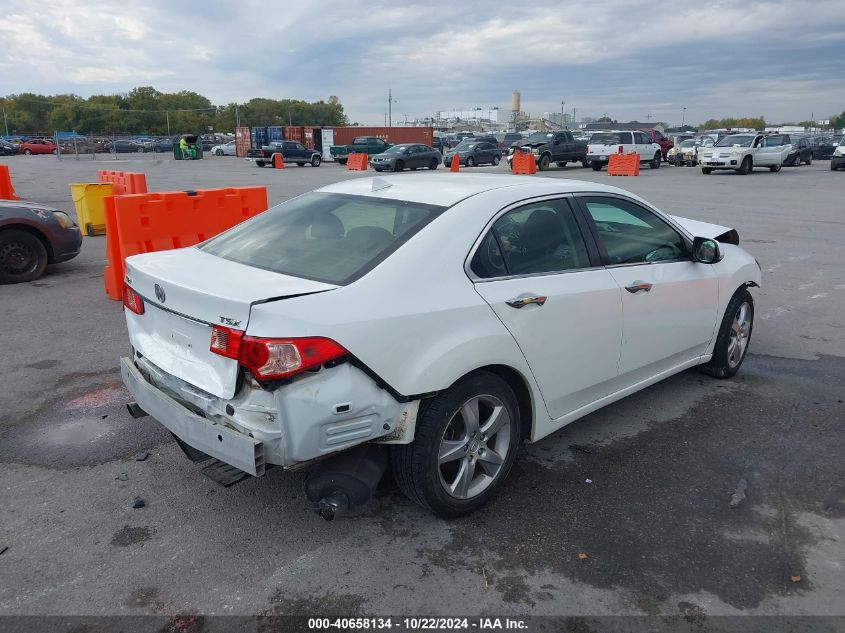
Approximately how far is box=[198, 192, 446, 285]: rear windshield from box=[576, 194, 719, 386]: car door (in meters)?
1.21

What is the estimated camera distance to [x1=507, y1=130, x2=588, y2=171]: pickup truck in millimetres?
32969

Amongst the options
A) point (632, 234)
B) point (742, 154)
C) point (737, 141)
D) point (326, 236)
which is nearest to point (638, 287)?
point (632, 234)

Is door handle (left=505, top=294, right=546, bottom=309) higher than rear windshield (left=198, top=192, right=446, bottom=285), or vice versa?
rear windshield (left=198, top=192, right=446, bottom=285)

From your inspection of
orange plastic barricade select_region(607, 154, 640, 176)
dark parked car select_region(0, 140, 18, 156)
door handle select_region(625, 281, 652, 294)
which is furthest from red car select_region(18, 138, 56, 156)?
door handle select_region(625, 281, 652, 294)

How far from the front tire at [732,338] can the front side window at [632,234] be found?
2.73 feet

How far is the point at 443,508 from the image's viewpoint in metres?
3.24

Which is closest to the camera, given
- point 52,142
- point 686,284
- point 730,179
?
point 686,284

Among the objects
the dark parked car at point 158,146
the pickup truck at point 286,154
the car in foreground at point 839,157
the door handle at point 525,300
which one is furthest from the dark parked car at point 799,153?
the dark parked car at point 158,146

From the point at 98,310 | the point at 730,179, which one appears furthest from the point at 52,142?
the point at 98,310

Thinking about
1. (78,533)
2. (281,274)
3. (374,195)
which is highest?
(374,195)

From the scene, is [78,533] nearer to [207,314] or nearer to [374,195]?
[207,314]

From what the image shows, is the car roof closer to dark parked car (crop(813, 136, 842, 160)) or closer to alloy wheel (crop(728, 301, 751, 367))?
alloy wheel (crop(728, 301, 751, 367))

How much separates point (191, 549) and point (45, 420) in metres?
2.02

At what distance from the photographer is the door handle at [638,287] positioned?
400 centimetres
